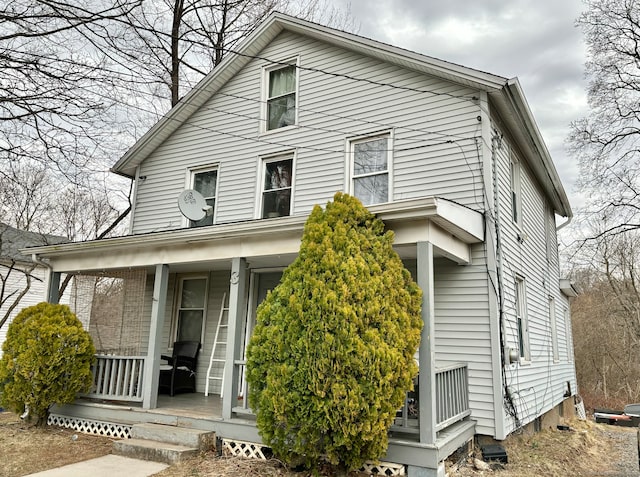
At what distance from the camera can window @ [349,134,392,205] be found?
780 centimetres

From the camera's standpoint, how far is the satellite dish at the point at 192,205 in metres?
8.45

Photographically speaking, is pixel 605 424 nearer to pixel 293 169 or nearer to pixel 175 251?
pixel 293 169

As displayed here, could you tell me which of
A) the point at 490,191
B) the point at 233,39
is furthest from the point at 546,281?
the point at 233,39

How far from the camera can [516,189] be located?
8.81 meters

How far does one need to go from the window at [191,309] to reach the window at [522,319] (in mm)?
5872

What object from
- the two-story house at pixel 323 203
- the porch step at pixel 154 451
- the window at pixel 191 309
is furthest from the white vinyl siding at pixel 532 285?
the window at pixel 191 309

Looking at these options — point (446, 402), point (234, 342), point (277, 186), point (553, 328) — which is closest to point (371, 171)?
point (277, 186)

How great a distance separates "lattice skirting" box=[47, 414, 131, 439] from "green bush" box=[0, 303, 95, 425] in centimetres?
25

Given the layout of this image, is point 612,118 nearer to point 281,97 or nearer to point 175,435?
point 281,97

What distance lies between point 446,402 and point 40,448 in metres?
5.32

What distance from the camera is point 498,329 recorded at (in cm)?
639

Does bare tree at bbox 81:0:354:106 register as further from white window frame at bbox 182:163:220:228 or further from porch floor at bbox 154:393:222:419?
porch floor at bbox 154:393:222:419

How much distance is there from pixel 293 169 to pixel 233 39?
9.09m

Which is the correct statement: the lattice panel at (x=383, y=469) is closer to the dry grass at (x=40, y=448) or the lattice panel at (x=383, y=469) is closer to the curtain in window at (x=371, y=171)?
the dry grass at (x=40, y=448)
